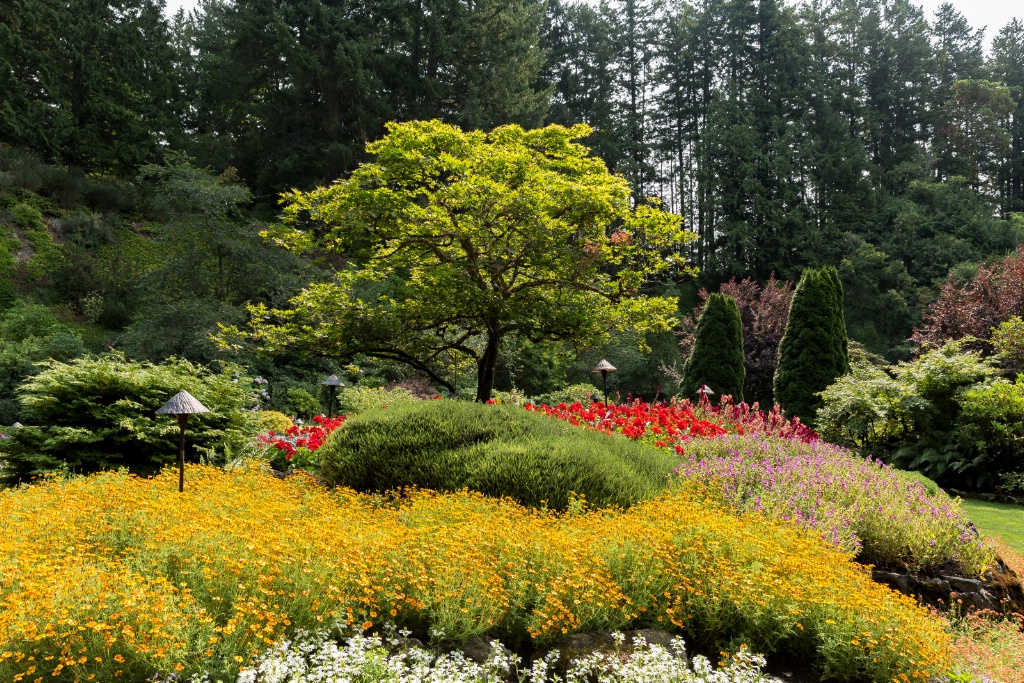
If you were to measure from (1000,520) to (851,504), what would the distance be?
12.8 feet

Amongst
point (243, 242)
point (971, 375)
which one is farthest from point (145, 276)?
point (971, 375)

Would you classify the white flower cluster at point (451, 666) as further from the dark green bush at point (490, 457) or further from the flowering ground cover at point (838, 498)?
the dark green bush at point (490, 457)

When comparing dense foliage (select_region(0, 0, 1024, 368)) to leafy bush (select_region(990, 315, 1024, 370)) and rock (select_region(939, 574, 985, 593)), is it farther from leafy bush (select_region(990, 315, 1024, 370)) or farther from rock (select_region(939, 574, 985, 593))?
rock (select_region(939, 574, 985, 593))

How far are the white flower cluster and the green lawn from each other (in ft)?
19.0

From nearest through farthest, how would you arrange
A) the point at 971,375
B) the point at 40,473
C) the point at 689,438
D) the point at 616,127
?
the point at 40,473 → the point at 689,438 → the point at 971,375 → the point at 616,127

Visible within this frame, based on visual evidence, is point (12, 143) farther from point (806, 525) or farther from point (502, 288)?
point (806, 525)

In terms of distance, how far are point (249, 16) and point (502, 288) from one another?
1928 centimetres

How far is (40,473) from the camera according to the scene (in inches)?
251

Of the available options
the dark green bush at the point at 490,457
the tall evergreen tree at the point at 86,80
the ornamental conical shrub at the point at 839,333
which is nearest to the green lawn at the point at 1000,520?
the dark green bush at the point at 490,457

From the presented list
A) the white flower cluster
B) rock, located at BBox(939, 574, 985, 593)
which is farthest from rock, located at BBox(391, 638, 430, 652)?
rock, located at BBox(939, 574, 985, 593)

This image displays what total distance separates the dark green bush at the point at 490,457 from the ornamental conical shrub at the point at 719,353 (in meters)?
8.95

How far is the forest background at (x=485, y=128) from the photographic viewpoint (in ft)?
50.3

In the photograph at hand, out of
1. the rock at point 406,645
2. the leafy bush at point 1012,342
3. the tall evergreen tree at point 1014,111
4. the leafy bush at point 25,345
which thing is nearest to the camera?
the rock at point 406,645

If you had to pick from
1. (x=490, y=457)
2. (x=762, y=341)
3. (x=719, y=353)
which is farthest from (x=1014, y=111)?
(x=490, y=457)
